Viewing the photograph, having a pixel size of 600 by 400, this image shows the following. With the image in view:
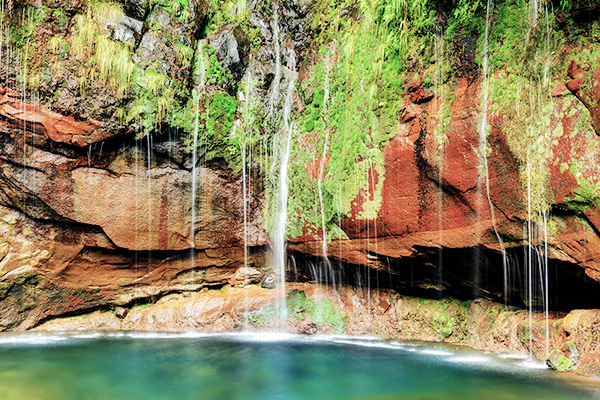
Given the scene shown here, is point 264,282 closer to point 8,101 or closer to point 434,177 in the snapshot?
point 434,177

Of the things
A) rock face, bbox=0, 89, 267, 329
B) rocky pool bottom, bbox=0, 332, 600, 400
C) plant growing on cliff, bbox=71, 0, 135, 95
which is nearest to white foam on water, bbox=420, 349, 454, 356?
rocky pool bottom, bbox=0, 332, 600, 400

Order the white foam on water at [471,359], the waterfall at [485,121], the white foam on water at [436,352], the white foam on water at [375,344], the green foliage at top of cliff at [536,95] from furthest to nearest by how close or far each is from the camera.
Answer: the white foam on water at [375,344] → the white foam on water at [436,352] → the waterfall at [485,121] → the white foam on water at [471,359] → the green foliage at top of cliff at [536,95]

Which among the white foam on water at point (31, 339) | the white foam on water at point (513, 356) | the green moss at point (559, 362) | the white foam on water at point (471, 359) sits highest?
the green moss at point (559, 362)

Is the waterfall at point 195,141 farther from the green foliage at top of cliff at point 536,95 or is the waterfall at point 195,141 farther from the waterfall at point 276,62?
the green foliage at top of cliff at point 536,95

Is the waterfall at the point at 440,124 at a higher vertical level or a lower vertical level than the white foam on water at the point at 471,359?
higher

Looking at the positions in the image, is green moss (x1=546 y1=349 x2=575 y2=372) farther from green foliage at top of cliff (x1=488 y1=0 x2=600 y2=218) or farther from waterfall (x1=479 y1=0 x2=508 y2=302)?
green foliage at top of cliff (x1=488 y1=0 x2=600 y2=218)

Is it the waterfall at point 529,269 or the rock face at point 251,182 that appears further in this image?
the rock face at point 251,182

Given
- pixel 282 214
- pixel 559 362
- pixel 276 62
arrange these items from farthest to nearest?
1. pixel 276 62
2. pixel 282 214
3. pixel 559 362

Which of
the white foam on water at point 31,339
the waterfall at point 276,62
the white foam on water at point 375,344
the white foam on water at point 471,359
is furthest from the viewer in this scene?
the waterfall at point 276,62

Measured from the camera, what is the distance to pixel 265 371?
25.4ft

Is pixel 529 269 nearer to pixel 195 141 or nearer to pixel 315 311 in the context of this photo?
pixel 315 311

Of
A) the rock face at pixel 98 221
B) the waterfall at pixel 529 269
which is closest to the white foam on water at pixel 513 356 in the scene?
the waterfall at pixel 529 269

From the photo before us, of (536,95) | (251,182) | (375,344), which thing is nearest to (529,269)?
(536,95)

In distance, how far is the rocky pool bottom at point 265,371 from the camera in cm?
654
